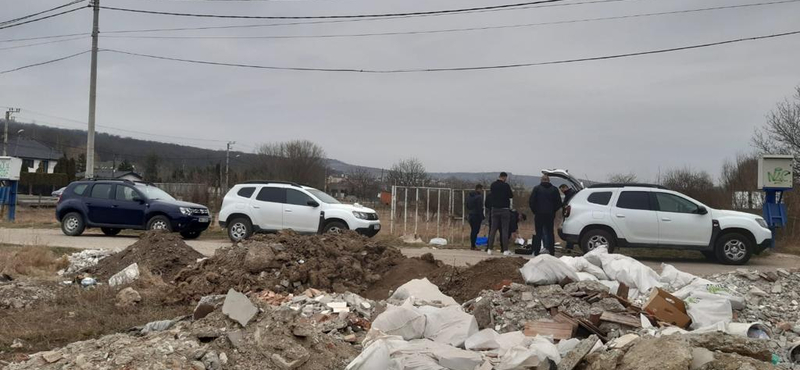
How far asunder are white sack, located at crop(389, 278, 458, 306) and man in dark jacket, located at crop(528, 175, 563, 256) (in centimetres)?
631

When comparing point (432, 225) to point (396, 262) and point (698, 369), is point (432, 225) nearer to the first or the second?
point (396, 262)

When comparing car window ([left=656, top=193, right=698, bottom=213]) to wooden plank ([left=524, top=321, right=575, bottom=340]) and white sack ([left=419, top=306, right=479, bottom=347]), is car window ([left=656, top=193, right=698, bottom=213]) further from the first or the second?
white sack ([left=419, top=306, right=479, bottom=347])

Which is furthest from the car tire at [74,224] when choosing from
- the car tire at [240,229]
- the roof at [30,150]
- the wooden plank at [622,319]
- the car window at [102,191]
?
the roof at [30,150]

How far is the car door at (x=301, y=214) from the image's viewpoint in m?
17.6

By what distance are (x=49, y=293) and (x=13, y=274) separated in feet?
8.98

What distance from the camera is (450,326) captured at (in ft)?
23.5

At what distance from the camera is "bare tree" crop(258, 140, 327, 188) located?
5547 cm

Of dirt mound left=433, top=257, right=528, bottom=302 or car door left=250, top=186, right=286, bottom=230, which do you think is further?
car door left=250, top=186, right=286, bottom=230

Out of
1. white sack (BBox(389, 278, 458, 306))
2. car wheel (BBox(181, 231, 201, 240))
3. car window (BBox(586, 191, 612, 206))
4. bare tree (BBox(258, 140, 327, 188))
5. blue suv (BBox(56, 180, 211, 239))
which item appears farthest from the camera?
bare tree (BBox(258, 140, 327, 188))

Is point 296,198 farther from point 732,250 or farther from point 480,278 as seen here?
point 732,250

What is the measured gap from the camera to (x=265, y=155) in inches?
2367

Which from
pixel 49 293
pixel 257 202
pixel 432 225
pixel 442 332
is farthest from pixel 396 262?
pixel 432 225

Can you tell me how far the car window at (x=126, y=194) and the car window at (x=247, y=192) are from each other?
3369 millimetres

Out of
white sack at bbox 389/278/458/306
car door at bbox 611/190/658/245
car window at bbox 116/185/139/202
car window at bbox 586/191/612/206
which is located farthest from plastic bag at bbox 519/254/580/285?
car window at bbox 116/185/139/202
